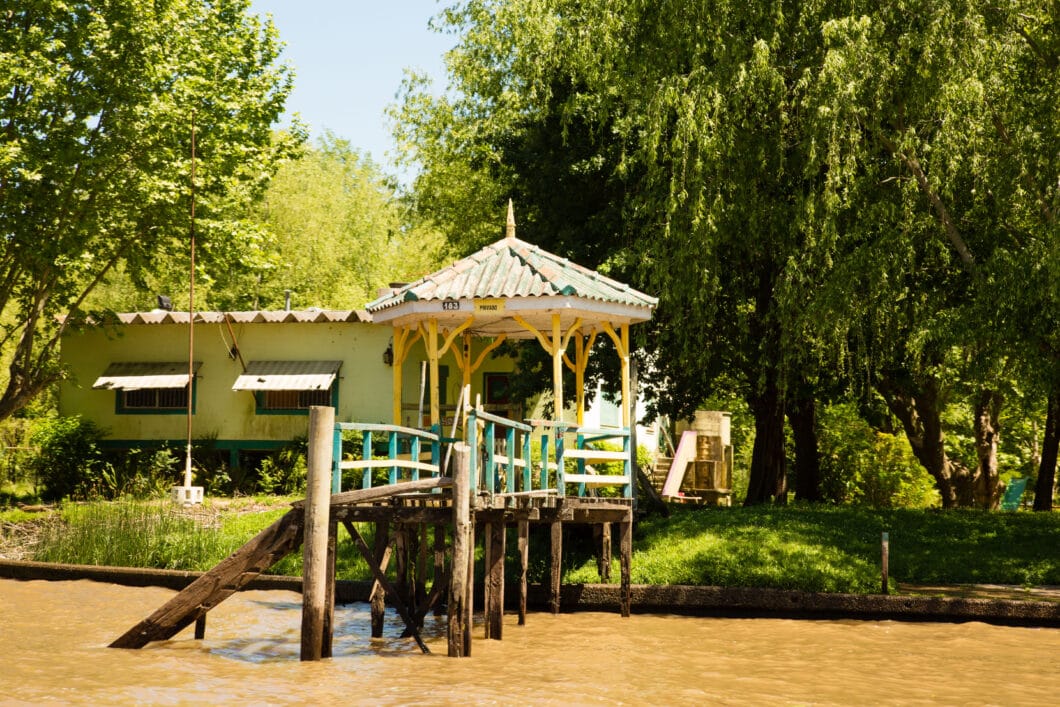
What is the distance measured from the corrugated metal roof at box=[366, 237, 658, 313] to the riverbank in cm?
440

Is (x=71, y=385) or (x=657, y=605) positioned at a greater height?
(x=71, y=385)

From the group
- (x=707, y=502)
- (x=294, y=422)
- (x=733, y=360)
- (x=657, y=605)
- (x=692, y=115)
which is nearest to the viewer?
(x=657, y=605)

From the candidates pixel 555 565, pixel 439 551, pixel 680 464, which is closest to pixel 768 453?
pixel 680 464

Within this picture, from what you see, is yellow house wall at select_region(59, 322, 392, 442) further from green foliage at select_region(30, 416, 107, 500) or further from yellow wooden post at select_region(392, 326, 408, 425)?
yellow wooden post at select_region(392, 326, 408, 425)

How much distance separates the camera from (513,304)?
1748 cm

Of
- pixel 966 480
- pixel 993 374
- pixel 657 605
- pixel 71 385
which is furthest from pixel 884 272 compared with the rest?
pixel 71 385

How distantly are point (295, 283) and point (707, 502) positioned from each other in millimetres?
25870

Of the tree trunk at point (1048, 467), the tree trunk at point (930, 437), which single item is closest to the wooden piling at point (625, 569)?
the tree trunk at point (930, 437)

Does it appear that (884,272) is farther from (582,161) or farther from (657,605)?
(582,161)

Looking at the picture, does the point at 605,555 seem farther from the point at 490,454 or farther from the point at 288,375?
the point at 288,375

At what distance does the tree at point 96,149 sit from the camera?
25.6 metres

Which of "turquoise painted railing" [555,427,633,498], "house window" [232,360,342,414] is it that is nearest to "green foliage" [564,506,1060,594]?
"turquoise painted railing" [555,427,633,498]

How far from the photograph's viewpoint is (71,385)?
1183 inches

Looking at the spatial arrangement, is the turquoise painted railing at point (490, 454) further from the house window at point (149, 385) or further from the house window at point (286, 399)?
the house window at point (149, 385)
